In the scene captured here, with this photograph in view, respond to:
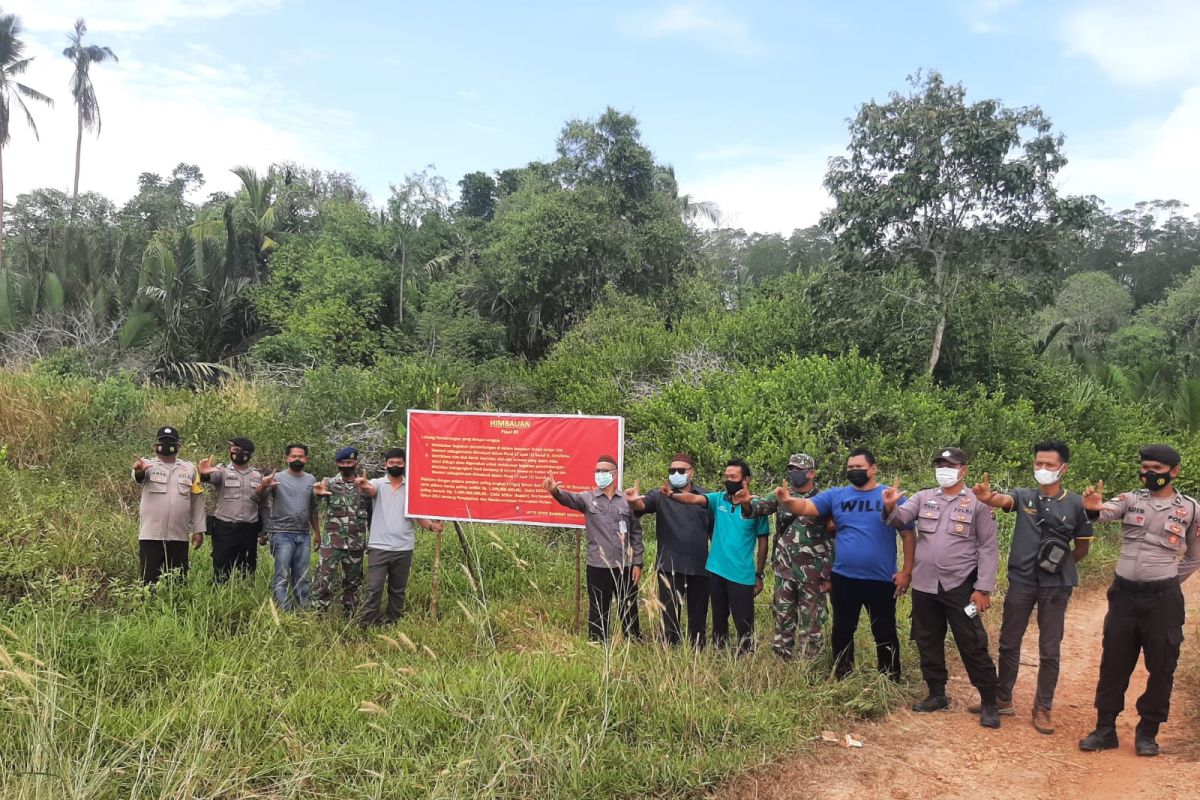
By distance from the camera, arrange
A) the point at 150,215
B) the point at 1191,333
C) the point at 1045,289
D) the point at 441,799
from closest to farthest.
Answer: the point at 441,799
the point at 1045,289
the point at 1191,333
the point at 150,215

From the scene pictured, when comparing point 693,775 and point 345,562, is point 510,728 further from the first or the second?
point 345,562

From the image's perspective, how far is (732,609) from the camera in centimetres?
499

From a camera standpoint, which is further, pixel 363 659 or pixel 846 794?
pixel 363 659

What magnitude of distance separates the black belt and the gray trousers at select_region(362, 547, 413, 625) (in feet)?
15.5

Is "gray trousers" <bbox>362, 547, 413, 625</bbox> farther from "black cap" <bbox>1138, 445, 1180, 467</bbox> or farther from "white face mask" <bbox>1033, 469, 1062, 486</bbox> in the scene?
"black cap" <bbox>1138, 445, 1180, 467</bbox>

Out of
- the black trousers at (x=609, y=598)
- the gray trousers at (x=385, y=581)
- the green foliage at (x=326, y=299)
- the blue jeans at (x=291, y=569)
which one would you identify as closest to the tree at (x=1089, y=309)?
the green foliage at (x=326, y=299)

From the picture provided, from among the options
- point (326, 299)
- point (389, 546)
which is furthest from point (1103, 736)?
point (326, 299)

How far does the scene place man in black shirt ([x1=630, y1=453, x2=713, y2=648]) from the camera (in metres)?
5.12

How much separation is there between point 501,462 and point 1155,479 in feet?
13.9

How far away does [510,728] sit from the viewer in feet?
12.0

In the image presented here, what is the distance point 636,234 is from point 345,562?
15936 millimetres

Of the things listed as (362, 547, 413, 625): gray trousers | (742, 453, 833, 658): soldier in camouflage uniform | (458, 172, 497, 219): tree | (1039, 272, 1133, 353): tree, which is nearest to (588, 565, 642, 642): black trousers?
(742, 453, 833, 658): soldier in camouflage uniform

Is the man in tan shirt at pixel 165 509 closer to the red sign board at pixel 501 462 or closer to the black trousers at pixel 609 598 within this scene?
the red sign board at pixel 501 462

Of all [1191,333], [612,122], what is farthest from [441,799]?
[1191,333]
